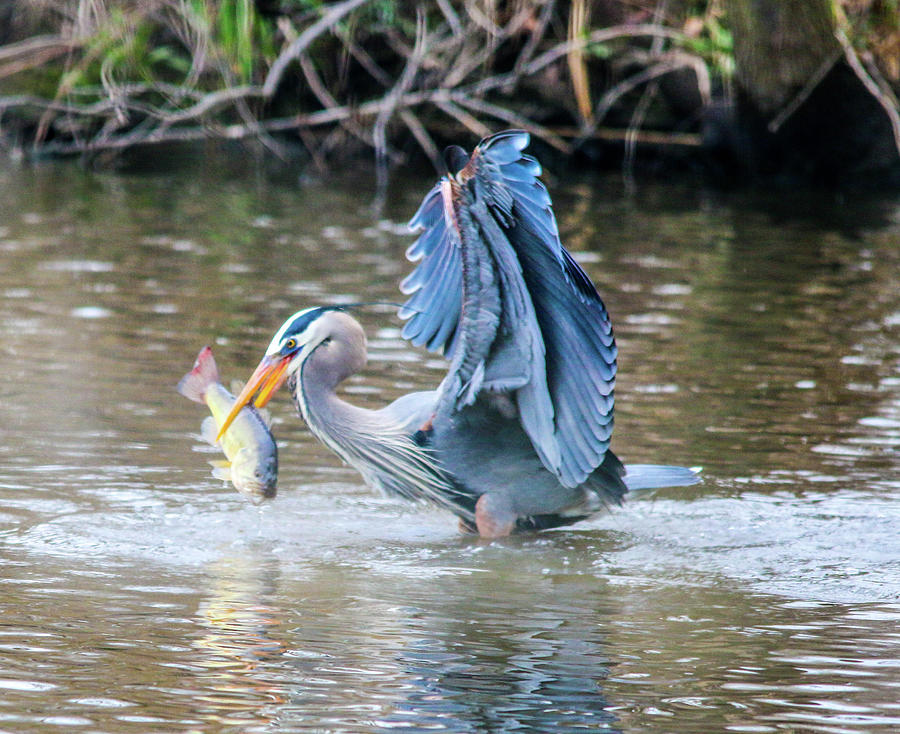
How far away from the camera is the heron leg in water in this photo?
17.0ft

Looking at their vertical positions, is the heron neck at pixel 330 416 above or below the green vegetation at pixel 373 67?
below

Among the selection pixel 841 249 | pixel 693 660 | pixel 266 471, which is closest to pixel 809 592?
pixel 693 660

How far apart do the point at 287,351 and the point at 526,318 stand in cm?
89

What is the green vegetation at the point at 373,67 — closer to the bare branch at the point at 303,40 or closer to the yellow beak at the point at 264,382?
the bare branch at the point at 303,40

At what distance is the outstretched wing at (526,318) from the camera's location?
4.44m

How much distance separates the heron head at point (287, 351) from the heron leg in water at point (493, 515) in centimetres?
81

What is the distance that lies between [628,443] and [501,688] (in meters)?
2.54

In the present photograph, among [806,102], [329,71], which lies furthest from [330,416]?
[329,71]

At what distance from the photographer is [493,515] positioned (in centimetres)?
517

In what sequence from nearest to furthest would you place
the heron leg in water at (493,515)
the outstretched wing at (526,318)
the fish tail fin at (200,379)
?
1. the outstretched wing at (526,318)
2. the fish tail fin at (200,379)
3. the heron leg in water at (493,515)

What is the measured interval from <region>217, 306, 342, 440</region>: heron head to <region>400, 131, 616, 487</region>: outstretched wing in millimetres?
497

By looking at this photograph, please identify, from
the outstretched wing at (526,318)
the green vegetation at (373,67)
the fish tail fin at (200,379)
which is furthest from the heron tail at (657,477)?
the green vegetation at (373,67)

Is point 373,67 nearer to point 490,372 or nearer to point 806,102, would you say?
point 806,102

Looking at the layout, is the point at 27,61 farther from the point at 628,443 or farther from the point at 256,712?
the point at 256,712
